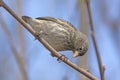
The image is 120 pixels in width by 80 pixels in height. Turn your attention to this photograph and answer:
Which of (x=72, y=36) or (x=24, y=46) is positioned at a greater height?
(x=24, y=46)

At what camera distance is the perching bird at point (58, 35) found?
4.31 m

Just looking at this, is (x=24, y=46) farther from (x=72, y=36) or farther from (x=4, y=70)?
(x=72, y=36)

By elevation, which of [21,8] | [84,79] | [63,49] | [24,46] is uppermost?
[21,8]

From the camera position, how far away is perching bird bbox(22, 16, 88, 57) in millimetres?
4309

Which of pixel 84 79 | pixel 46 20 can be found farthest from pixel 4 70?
pixel 84 79

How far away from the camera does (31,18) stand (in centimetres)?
432

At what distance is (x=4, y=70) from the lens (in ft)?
12.1

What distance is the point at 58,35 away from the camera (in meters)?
4.39

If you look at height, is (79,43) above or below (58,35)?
below

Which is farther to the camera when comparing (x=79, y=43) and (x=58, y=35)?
(x=79, y=43)

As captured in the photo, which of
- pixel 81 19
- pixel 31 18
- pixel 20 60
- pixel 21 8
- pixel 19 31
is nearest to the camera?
pixel 20 60

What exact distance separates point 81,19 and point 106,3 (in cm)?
113

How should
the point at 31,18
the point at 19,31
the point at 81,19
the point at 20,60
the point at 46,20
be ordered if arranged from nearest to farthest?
the point at 20,60
the point at 81,19
the point at 19,31
the point at 31,18
the point at 46,20

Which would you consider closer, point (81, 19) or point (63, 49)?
point (81, 19)
